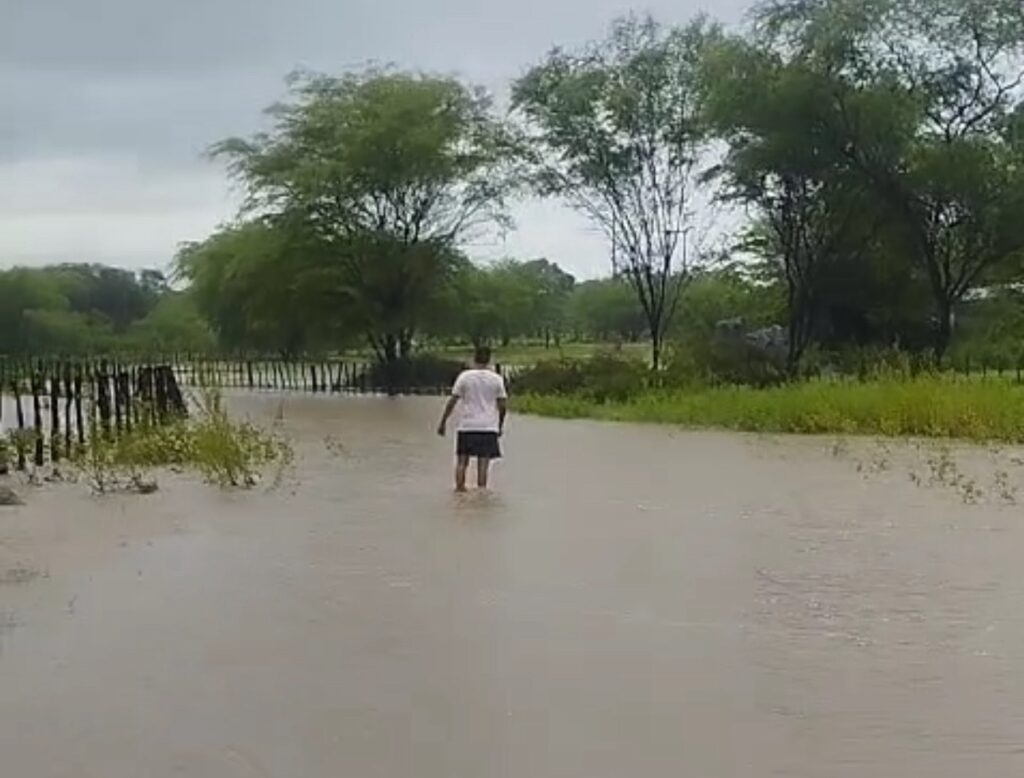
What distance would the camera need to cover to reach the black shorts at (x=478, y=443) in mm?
18594

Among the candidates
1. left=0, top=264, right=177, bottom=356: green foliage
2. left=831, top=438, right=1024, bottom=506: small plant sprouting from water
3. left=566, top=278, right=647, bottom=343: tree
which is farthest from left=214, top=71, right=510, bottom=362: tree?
left=831, top=438, right=1024, bottom=506: small plant sprouting from water

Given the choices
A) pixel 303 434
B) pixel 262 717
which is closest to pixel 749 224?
pixel 303 434

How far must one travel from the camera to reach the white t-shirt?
18.4m

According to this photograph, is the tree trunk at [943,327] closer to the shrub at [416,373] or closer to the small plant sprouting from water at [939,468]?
the shrub at [416,373]

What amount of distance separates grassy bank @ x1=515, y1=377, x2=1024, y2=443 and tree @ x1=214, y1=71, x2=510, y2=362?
20.2m

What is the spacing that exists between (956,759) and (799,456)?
57.5ft

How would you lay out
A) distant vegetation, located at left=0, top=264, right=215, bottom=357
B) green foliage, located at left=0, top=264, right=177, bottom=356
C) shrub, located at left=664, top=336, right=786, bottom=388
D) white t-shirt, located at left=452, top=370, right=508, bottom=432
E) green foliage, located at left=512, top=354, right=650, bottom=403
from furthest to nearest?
green foliage, located at left=0, top=264, right=177, bottom=356
distant vegetation, located at left=0, top=264, right=215, bottom=357
green foliage, located at left=512, top=354, right=650, bottom=403
shrub, located at left=664, top=336, right=786, bottom=388
white t-shirt, located at left=452, top=370, right=508, bottom=432

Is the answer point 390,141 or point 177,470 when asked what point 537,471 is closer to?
point 177,470

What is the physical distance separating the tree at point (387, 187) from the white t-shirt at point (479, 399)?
119 feet

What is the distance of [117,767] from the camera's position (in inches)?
297

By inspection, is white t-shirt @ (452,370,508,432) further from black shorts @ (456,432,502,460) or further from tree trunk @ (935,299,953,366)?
tree trunk @ (935,299,953,366)

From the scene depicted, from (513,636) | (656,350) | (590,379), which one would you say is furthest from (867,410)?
(513,636)

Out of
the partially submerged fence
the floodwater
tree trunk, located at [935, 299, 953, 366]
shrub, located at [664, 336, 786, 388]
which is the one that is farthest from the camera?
tree trunk, located at [935, 299, 953, 366]

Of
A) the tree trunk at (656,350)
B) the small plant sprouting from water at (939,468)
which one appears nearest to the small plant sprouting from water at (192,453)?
the small plant sprouting from water at (939,468)
